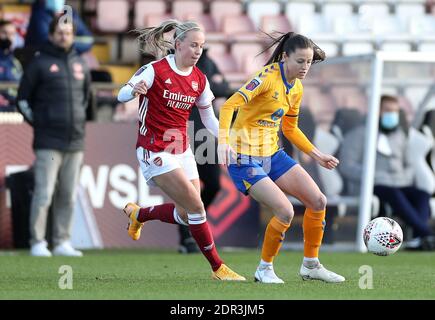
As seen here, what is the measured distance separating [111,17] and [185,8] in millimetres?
1264

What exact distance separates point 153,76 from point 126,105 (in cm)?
572

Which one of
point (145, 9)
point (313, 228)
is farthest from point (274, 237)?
point (145, 9)

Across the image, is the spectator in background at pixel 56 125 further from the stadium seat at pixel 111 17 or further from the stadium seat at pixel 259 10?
Answer: the stadium seat at pixel 259 10

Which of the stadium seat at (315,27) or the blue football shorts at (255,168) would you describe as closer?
the blue football shorts at (255,168)

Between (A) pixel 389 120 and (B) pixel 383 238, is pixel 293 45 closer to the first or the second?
(B) pixel 383 238

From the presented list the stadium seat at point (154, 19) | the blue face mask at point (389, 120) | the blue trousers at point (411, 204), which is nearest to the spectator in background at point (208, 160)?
the blue face mask at point (389, 120)

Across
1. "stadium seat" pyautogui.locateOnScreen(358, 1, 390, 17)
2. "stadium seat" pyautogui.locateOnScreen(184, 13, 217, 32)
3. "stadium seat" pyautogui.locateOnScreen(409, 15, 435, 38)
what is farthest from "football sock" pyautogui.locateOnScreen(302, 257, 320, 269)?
"stadium seat" pyautogui.locateOnScreen(358, 1, 390, 17)

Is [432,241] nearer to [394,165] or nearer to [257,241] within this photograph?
[394,165]

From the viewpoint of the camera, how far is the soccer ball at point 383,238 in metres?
8.59

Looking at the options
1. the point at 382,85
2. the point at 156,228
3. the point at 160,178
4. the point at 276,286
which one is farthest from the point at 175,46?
the point at 382,85

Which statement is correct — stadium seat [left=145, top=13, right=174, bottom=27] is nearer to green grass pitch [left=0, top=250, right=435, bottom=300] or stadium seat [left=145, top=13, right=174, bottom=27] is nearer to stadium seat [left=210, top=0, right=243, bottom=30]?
stadium seat [left=210, top=0, right=243, bottom=30]

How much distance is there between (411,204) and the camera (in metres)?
13.5

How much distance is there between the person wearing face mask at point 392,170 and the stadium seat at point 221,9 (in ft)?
16.5

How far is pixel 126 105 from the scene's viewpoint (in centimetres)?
1405
